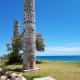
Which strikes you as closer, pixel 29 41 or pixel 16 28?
pixel 29 41

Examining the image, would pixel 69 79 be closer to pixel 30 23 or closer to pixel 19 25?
pixel 30 23

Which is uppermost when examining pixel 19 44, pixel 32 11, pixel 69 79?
pixel 32 11

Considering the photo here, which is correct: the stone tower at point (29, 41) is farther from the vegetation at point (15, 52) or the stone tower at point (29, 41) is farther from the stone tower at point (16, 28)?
the stone tower at point (16, 28)

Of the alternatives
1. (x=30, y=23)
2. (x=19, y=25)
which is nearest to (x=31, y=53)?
(x=30, y=23)

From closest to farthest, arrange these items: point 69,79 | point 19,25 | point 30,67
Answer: point 69,79, point 30,67, point 19,25

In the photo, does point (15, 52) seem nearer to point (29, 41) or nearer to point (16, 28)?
point (16, 28)

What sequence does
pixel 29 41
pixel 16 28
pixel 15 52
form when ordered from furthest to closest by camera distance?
pixel 16 28 → pixel 15 52 → pixel 29 41

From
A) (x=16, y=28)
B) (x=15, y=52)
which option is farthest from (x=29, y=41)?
(x=16, y=28)

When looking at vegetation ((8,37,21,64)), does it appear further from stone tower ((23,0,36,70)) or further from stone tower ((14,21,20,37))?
stone tower ((23,0,36,70))

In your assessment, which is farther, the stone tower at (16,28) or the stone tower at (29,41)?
the stone tower at (16,28)

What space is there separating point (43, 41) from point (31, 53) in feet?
40.9

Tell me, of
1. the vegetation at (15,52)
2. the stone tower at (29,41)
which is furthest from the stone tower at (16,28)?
the stone tower at (29,41)

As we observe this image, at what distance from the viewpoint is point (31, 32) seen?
21.5 meters

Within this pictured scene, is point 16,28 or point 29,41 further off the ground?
point 16,28
